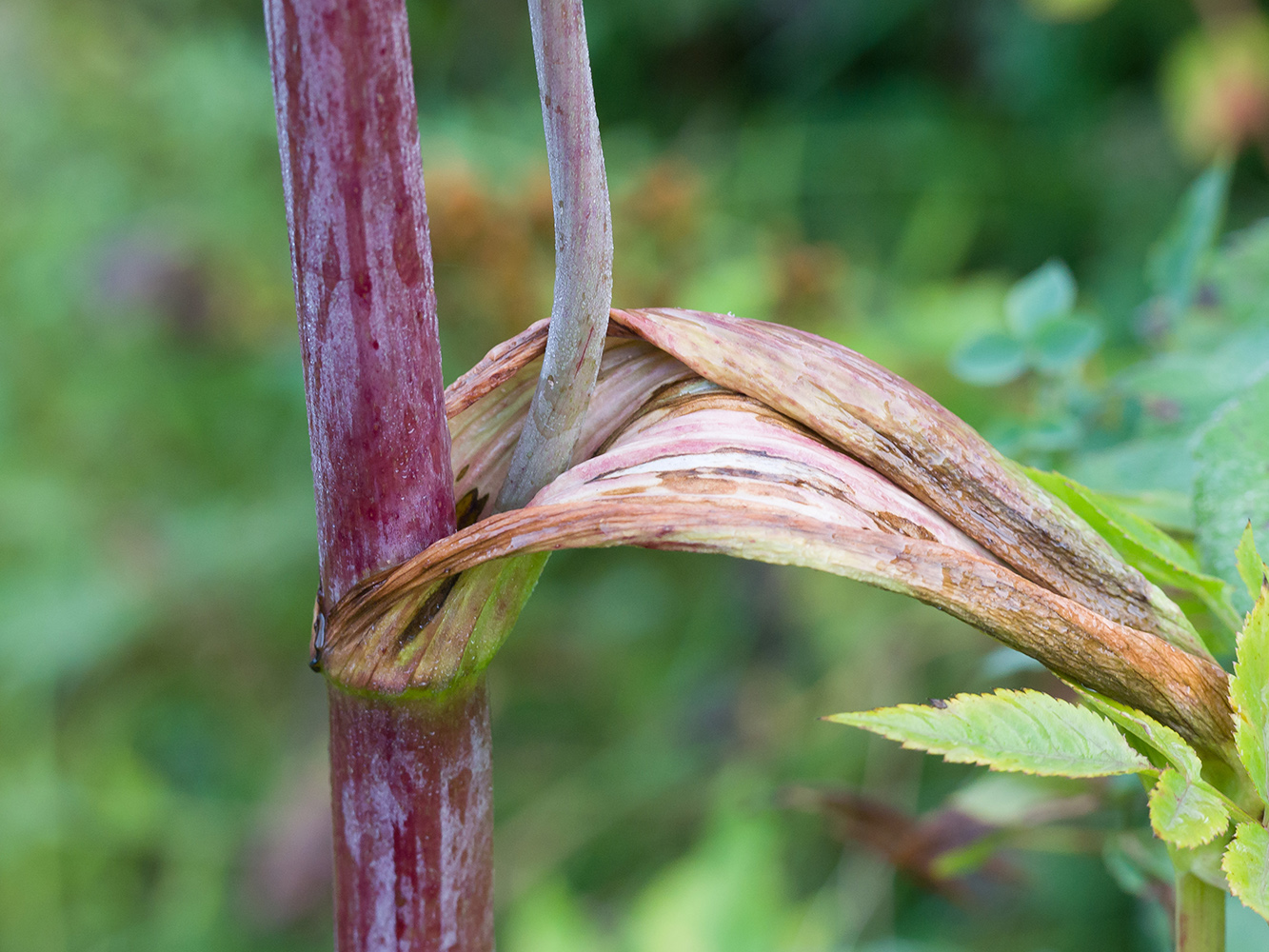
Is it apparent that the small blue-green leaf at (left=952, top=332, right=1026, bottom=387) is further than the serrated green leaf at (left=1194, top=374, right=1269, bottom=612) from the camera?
Yes

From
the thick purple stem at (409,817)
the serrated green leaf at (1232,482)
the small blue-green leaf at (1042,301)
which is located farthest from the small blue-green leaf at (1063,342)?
the thick purple stem at (409,817)

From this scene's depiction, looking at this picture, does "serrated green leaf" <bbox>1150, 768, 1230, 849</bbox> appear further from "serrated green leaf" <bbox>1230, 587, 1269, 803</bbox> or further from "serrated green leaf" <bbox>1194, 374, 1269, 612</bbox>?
"serrated green leaf" <bbox>1194, 374, 1269, 612</bbox>

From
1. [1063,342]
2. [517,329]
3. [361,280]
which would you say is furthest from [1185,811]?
[517,329]

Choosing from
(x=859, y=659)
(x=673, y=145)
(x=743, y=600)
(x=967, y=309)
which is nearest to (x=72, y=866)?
(x=743, y=600)

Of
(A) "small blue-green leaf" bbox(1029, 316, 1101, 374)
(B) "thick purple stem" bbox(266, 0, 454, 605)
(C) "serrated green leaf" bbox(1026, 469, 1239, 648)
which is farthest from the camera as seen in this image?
(A) "small blue-green leaf" bbox(1029, 316, 1101, 374)

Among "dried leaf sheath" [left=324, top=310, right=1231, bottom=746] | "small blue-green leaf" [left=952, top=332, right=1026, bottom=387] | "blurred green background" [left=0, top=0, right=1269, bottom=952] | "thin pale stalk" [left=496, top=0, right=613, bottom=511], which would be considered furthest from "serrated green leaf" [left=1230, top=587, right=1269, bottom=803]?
"blurred green background" [left=0, top=0, right=1269, bottom=952]

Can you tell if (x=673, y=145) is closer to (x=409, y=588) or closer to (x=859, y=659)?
(x=859, y=659)
